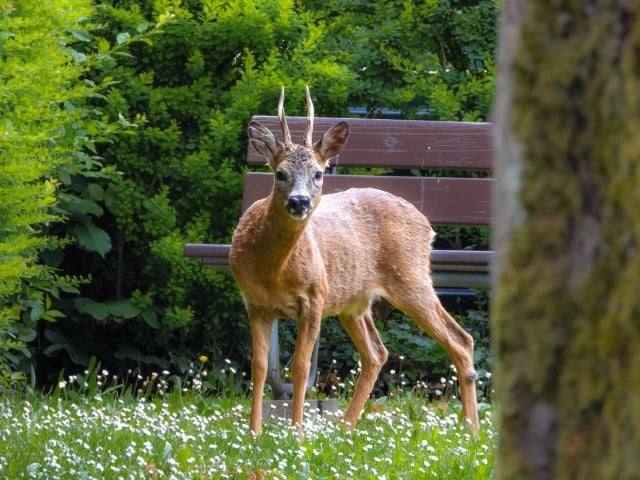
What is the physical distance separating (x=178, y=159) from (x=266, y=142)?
291 centimetres

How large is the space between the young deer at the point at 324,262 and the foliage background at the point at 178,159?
169cm

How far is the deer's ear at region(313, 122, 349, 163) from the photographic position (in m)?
6.23

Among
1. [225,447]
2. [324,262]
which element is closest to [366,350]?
[324,262]

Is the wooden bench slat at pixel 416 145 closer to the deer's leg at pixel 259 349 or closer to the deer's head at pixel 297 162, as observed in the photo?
the deer's head at pixel 297 162

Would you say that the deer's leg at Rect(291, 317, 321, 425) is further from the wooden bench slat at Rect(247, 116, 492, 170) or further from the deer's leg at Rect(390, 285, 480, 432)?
the wooden bench slat at Rect(247, 116, 492, 170)

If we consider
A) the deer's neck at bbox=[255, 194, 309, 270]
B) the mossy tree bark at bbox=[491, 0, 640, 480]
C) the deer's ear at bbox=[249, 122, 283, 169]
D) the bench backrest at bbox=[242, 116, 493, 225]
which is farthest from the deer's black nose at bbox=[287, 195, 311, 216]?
the mossy tree bark at bbox=[491, 0, 640, 480]

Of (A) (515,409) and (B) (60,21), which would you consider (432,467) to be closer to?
(B) (60,21)

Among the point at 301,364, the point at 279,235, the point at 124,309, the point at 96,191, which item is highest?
the point at 279,235

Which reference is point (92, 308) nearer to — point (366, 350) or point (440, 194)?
point (366, 350)

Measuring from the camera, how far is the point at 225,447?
529 cm

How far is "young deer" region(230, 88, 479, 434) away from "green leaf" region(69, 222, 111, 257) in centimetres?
203

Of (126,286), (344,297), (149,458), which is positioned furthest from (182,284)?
(149,458)

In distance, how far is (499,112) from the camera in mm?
1265

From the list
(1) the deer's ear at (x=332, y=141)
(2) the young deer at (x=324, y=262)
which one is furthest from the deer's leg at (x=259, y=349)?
(1) the deer's ear at (x=332, y=141)
